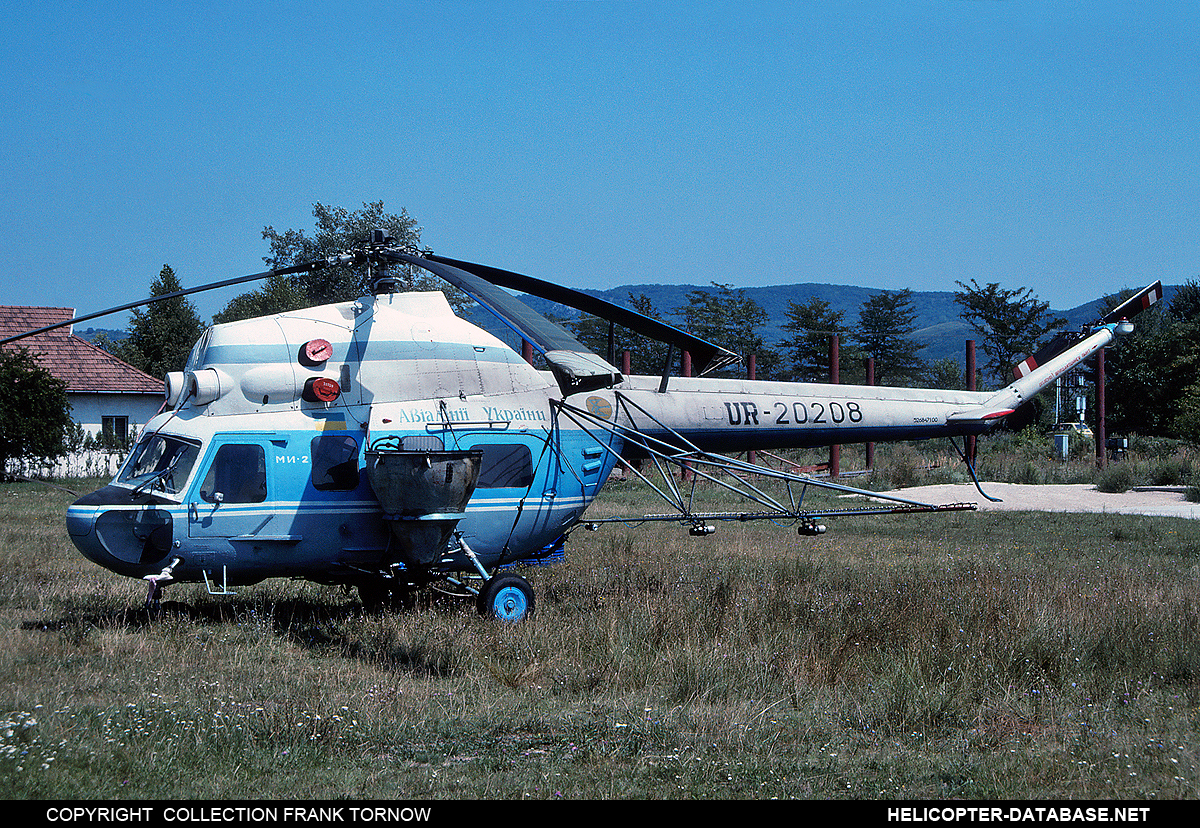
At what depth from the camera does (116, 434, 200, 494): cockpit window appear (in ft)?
30.6

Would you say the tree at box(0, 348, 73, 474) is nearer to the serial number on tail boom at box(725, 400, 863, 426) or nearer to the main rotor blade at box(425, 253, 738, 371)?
the main rotor blade at box(425, 253, 738, 371)

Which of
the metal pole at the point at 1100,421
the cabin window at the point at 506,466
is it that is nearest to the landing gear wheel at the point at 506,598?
the cabin window at the point at 506,466

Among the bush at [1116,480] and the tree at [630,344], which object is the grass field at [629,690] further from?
the tree at [630,344]

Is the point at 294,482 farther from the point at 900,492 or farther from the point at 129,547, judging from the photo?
the point at 900,492

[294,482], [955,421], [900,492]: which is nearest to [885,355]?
[900,492]

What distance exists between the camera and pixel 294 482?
31.4 ft

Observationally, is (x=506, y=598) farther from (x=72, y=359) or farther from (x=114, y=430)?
(x=72, y=359)

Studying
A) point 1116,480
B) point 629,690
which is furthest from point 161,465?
point 1116,480

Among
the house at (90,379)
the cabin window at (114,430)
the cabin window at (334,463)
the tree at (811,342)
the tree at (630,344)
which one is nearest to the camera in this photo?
the cabin window at (334,463)

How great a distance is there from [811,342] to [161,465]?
5780 centimetres

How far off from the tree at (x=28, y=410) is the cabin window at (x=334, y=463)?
27041mm

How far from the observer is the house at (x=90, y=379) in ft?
124

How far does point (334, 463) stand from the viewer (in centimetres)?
973

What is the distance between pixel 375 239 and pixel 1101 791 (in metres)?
7.84
